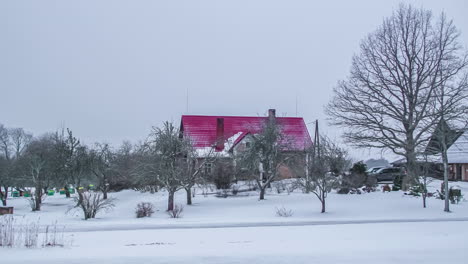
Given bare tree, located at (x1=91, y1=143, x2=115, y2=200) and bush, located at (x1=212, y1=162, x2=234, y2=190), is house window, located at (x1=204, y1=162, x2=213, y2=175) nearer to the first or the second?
bush, located at (x1=212, y1=162, x2=234, y2=190)

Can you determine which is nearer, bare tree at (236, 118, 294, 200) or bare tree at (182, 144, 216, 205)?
bare tree at (182, 144, 216, 205)

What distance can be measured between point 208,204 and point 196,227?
1087 cm

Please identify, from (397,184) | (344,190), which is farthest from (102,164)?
(397,184)

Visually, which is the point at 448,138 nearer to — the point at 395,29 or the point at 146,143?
the point at 395,29

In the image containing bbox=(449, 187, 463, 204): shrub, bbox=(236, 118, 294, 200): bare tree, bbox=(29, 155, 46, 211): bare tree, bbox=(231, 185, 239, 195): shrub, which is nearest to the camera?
bbox=(449, 187, 463, 204): shrub

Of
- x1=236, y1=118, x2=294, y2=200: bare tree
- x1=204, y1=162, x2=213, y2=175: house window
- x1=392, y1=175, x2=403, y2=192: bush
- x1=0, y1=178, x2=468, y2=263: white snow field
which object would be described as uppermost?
x1=236, y1=118, x2=294, y2=200: bare tree

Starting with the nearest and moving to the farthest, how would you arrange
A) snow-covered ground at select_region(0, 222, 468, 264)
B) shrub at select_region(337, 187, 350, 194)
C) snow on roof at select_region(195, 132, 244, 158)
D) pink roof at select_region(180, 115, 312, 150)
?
snow-covered ground at select_region(0, 222, 468, 264) < shrub at select_region(337, 187, 350, 194) < snow on roof at select_region(195, 132, 244, 158) < pink roof at select_region(180, 115, 312, 150)

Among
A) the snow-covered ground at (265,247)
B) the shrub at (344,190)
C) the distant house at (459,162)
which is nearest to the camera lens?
the snow-covered ground at (265,247)

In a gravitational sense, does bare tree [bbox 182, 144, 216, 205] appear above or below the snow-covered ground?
above

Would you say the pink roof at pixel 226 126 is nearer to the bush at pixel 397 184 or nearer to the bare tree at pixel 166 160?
the bush at pixel 397 184

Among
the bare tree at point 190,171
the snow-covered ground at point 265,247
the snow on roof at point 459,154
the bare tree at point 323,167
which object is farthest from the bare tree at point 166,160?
the snow on roof at point 459,154

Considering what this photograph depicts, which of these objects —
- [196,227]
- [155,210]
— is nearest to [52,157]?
[155,210]

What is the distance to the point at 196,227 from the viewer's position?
55.6 feet

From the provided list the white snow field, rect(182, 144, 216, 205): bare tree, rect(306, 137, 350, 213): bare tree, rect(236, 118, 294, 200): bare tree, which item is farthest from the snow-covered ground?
rect(236, 118, 294, 200): bare tree
